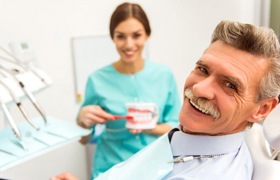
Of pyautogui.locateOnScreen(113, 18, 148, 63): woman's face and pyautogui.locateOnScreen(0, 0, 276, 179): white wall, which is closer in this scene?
pyautogui.locateOnScreen(113, 18, 148, 63): woman's face

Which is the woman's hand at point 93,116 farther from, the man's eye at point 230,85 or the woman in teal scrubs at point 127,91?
the man's eye at point 230,85

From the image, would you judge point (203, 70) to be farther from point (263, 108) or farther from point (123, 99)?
point (123, 99)

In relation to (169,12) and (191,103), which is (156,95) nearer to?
(191,103)

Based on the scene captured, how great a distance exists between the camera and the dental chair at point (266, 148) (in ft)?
2.84

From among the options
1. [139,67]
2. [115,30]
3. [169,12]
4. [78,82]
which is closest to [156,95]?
[139,67]

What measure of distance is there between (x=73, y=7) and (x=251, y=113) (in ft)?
4.15

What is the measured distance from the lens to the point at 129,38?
1458 mm

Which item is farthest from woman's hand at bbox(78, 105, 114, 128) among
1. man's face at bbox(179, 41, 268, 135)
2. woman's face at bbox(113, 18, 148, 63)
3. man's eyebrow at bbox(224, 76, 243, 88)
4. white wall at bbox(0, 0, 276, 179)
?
man's eyebrow at bbox(224, 76, 243, 88)

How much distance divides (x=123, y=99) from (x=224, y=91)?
704 millimetres

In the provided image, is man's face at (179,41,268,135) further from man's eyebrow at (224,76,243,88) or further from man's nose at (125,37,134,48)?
man's nose at (125,37,134,48)

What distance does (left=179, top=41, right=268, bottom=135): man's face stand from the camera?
2.71 ft

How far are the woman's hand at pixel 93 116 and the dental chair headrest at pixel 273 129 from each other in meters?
0.64

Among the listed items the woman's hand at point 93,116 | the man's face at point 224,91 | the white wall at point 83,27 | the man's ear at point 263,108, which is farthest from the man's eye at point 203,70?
the white wall at point 83,27

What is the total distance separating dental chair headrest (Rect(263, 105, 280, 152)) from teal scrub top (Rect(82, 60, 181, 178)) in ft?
1.96
